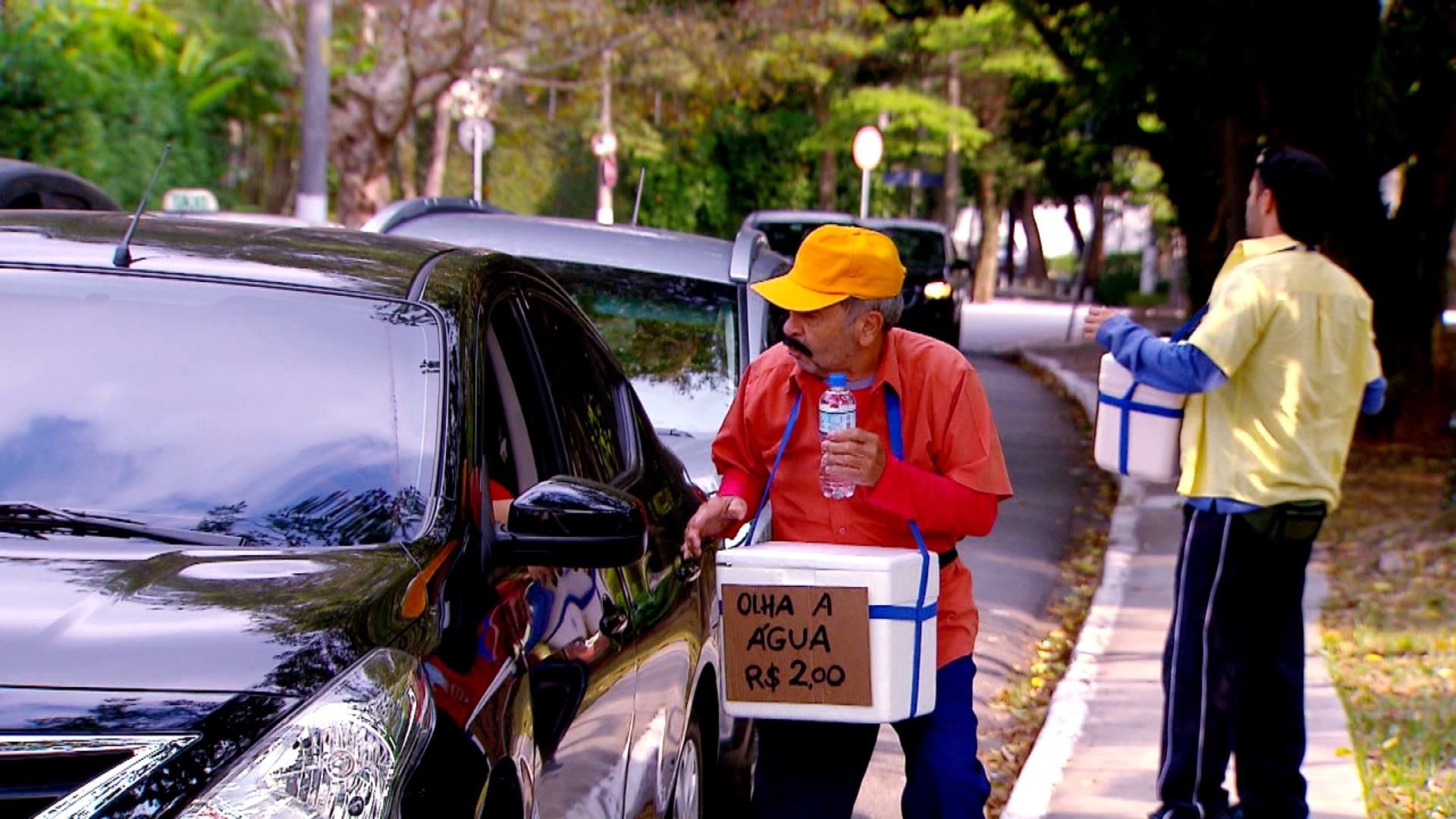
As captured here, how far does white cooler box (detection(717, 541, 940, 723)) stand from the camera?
3711mm

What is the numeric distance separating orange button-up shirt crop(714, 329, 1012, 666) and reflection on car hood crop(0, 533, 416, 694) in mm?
1112

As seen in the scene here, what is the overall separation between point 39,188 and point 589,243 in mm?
2588

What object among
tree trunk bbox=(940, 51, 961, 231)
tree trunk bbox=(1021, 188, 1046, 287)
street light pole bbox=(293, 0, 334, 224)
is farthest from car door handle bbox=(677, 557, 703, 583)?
tree trunk bbox=(1021, 188, 1046, 287)

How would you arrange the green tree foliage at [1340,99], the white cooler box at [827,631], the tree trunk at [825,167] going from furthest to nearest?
the tree trunk at [825,167], the green tree foliage at [1340,99], the white cooler box at [827,631]

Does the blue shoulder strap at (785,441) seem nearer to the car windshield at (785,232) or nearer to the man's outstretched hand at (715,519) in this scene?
the man's outstretched hand at (715,519)

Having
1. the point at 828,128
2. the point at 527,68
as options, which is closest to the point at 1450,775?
the point at 527,68

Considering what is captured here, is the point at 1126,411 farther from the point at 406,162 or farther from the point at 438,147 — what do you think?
the point at 406,162

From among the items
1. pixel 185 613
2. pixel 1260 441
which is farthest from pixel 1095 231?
pixel 185 613

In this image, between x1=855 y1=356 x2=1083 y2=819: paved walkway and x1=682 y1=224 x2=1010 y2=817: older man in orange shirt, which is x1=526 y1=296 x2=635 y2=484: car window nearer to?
x1=682 y1=224 x2=1010 y2=817: older man in orange shirt

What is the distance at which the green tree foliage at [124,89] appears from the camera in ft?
67.4

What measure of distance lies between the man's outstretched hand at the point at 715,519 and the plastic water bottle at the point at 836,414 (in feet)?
0.94

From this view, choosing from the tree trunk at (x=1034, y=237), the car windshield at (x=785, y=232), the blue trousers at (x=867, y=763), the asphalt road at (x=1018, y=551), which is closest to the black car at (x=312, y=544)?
the blue trousers at (x=867, y=763)

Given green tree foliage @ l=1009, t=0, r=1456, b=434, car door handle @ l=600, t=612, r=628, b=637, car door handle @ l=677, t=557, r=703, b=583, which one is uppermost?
green tree foliage @ l=1009, t=0, r=1456, b=434

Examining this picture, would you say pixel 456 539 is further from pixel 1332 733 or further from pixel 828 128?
pixel 828 128
